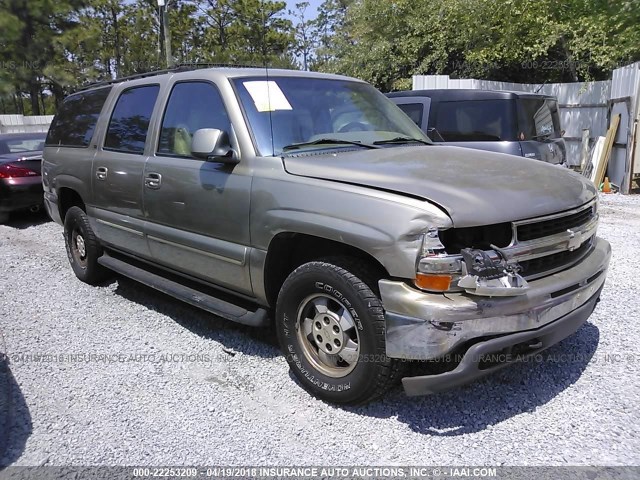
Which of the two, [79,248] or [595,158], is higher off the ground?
[595,158]

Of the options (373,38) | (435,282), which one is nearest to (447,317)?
(435,282)

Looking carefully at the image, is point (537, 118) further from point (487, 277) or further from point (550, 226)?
point (487, 277)

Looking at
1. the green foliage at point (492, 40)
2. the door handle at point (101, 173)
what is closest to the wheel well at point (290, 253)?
the door handle at point (101, 173)

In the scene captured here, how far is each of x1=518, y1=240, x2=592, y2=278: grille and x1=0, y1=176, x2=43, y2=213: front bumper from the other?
8383 millimetres

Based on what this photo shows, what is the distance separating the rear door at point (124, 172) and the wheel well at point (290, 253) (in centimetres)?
150

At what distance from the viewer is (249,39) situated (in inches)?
1233

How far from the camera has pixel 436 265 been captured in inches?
99.2

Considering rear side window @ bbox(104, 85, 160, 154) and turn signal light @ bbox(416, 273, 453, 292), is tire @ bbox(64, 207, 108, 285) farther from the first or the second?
turn signal light @ bbox(416, 273, 453, 292)

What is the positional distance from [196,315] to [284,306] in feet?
5.63

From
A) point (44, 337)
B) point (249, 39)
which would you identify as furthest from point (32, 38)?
point (44, 337)

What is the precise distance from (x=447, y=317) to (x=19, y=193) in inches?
327

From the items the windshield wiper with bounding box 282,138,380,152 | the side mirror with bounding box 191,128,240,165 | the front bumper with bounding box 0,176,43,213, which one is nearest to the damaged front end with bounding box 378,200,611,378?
the windshield wiper with bounding box 282,138,380,152

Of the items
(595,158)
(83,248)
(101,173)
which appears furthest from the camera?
(595,158)

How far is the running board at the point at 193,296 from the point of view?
3.48 meters
